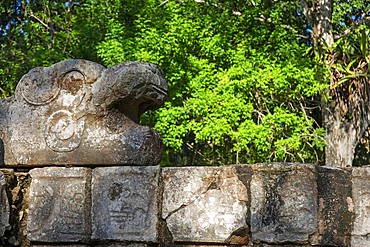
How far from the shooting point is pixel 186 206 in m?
3.92

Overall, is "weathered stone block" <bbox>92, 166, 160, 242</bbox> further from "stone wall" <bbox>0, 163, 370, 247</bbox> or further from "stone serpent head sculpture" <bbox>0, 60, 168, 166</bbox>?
"stone serpent head sculpture" <bbox>0, 60, 168, 166</bbox>

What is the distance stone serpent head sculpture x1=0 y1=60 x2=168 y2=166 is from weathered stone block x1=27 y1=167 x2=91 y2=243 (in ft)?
0.30

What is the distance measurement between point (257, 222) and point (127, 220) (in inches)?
29.2

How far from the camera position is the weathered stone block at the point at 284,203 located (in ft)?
12.1

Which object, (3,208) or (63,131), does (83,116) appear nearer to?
(63,131)

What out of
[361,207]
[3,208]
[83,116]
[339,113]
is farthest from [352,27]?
[3,208]

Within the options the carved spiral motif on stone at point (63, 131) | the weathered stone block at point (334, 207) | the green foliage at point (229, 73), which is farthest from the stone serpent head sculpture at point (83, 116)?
the green foliage at point (229, 73)

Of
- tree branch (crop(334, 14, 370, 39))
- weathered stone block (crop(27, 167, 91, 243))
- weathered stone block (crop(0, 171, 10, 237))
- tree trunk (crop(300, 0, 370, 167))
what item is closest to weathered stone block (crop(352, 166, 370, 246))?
weathered stone block (crop(27, 167, 91, 243))

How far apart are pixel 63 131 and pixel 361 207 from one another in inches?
70.1

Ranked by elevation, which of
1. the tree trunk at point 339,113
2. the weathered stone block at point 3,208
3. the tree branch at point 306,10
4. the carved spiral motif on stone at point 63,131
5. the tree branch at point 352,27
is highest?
the tree branch at point 306,10

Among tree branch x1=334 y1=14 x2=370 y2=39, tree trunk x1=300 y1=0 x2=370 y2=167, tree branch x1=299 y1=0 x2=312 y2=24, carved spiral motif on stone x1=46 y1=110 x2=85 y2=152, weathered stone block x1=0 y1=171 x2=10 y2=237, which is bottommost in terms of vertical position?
weathered stone block x1=0 y1=171 x2=10 y2=237

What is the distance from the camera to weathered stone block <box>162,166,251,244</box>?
3.83 metres

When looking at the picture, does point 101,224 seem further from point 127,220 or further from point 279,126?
point 279,126

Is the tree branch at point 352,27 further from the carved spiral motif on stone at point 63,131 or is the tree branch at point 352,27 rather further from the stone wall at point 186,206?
the stone wall at point 186,206
